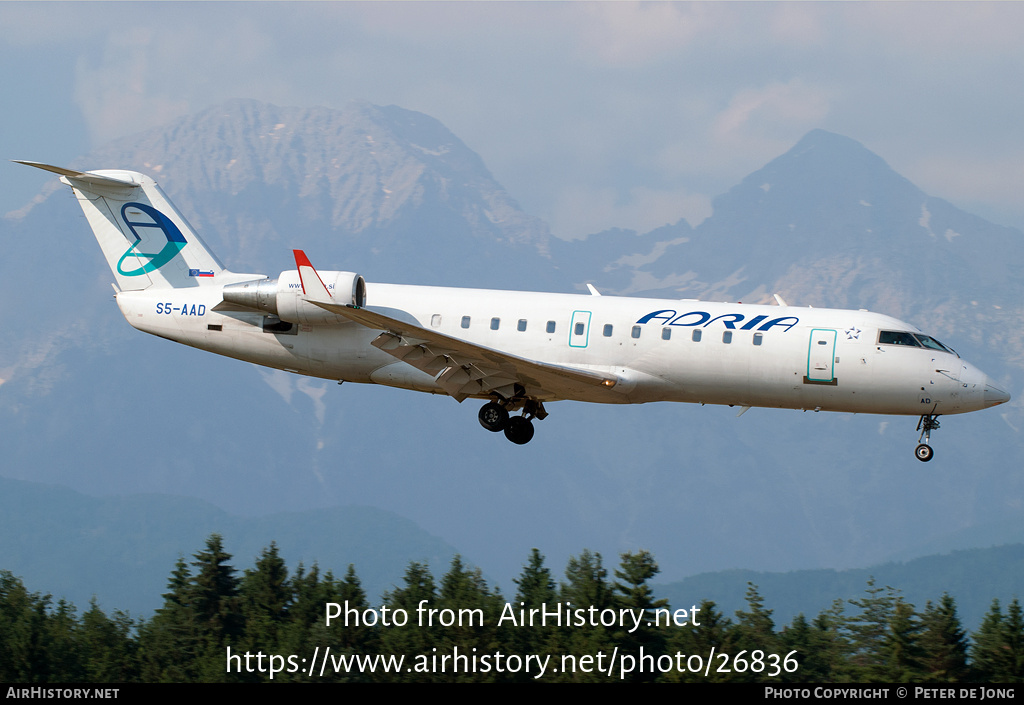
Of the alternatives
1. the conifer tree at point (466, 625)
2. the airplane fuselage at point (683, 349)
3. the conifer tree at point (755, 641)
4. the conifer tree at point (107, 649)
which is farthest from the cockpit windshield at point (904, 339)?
the conifer tree at point (107, 649)

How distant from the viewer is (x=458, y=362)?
2859 cm

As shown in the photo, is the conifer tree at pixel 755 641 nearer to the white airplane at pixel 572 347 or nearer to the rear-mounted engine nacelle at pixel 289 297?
the white airplane at pixel 572 347

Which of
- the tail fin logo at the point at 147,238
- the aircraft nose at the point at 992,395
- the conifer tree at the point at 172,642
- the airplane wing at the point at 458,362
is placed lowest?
the conifer tree at the point at 172,642

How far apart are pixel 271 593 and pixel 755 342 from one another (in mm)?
34807

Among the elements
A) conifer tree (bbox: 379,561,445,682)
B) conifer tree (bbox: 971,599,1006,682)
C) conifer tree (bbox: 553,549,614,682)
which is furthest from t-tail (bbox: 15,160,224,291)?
conifer tree (bbox: 971,599,1006,682)

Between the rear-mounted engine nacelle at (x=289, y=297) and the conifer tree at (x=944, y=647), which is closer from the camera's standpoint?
the rear-mounted engine nacelle at (x=289, y=297)

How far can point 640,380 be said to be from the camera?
28.9 meters

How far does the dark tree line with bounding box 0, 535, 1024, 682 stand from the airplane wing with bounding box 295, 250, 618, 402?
534 inches

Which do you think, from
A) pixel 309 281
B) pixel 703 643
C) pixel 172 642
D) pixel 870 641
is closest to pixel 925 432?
pixel 309 281

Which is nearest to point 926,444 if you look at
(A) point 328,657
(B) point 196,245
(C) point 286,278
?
(C) point 286,278

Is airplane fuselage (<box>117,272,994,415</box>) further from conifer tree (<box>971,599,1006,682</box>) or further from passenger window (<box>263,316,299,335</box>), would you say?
conifer tree (<box>971,599,1006,682</box>)

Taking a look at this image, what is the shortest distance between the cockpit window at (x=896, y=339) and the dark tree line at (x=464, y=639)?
51.7 feet

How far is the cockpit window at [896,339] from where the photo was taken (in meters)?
28.7

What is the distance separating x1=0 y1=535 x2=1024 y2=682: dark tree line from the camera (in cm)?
4509
